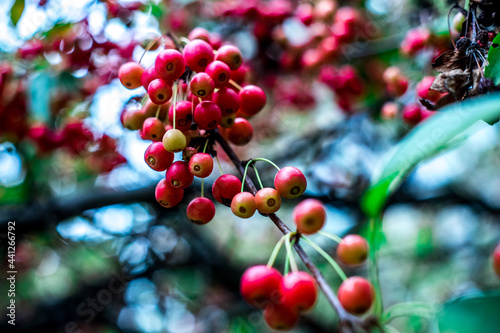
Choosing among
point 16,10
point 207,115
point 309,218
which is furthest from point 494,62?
point 16,10

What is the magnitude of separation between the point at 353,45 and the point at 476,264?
215 centimetres

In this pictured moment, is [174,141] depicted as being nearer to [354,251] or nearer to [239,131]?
[239,131]

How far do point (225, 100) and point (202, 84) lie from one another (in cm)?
9

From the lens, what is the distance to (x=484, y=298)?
66 centimetres

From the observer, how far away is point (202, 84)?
0.90 meters

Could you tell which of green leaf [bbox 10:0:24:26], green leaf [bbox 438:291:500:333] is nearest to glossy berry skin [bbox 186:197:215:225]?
green leaf [bbox 438:291:500:333]

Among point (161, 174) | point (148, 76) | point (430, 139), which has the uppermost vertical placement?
point (430, 139)

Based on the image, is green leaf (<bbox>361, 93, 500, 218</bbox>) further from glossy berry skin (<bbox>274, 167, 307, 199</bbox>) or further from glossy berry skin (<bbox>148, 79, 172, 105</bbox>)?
glossy berry skin (<bbox>148, 79, 172, 105</bbox>)

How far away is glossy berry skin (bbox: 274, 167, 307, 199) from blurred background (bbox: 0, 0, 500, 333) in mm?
942

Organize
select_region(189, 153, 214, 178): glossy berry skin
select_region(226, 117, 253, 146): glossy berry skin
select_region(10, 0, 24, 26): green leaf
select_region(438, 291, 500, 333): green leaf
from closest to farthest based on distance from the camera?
select_region(438, 291, 500, 333): green leaf, select_region(189, 153, 214, 178): glossy berry skin, select_region(226, 117, 253, 146): glossy berry skin, select_region(10, 0, 24, 26): green leaf

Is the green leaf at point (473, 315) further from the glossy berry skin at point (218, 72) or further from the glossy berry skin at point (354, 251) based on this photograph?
the glossy berry skin at point (218, 72)

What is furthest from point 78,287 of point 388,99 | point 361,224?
point 388,99

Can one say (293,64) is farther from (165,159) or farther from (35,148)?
(165,159)

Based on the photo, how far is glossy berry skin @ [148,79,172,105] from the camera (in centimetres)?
95
